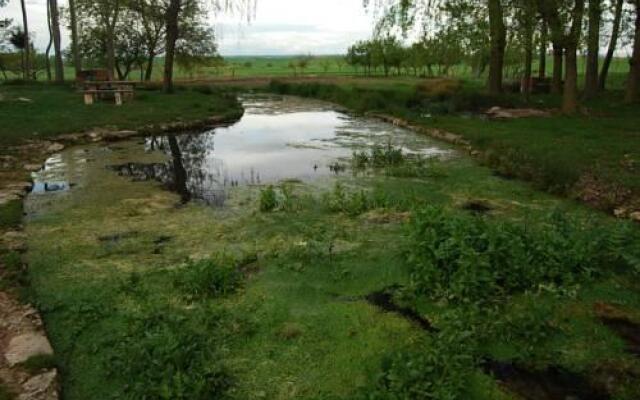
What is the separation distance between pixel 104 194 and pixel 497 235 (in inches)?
243

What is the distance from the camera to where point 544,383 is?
353cm

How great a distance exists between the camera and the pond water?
9367 mm

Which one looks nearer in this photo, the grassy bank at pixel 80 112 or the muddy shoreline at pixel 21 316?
the muddy shoreline at pixel 21 316

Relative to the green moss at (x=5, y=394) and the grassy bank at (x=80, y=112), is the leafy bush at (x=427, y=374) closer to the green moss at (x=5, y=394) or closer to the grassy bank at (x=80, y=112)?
the green moss at (x=5, y=394)

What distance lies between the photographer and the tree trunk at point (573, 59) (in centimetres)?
1308

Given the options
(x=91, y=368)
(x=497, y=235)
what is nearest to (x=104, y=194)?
(x=91, y=368)

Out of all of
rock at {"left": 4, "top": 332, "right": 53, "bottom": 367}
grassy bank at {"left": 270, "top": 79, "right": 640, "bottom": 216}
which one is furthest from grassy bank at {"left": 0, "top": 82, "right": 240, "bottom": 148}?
rock at {"left": 4, "top": 332, "right": 53, "bottom": 367}

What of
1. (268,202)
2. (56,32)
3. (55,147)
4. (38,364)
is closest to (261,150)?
(55,147)

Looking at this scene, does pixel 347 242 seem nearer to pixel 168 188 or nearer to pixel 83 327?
pixel 83 327

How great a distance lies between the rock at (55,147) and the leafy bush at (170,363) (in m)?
9.12

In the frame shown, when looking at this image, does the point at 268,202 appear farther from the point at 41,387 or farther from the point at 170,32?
the point at 170,32

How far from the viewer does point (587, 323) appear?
4156 mm

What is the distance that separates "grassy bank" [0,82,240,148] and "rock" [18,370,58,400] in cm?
948

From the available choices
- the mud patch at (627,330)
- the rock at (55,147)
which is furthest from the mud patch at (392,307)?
the rock at (55,147)
